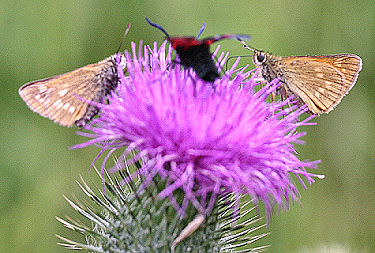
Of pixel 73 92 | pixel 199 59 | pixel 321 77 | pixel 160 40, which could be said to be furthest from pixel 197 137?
pixel 160 40

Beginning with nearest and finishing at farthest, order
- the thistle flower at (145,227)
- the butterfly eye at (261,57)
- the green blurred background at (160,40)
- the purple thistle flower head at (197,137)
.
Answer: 1. the purple thistle flower head at (197,137)
2. the thistle flower at (145,227)
3. the butterfly eye at (261,57)
4. the green blurred background at (160,40)

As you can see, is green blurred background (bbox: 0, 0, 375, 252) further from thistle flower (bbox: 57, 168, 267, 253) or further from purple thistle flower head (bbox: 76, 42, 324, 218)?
purple thistle flower head (bbox: 76, 42, 324, 218)

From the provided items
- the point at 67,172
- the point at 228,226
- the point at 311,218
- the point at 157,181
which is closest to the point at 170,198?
the point at 157,181

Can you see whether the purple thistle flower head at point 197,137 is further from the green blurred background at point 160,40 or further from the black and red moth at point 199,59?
the green blurred background at point 160,40

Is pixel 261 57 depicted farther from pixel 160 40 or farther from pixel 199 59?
pixel 160 40

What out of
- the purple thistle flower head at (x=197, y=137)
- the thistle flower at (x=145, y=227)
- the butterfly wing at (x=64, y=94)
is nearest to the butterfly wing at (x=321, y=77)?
the purple thistle flower head at (x=197, y=137)

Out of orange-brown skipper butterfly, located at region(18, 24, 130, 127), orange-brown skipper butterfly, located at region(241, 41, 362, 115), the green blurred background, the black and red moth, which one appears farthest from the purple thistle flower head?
the green blurred background
